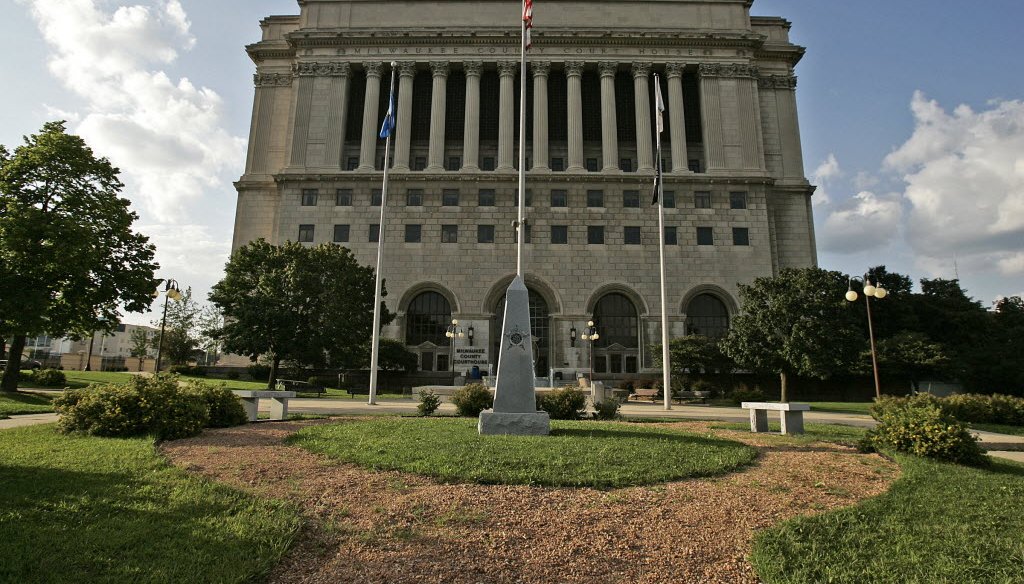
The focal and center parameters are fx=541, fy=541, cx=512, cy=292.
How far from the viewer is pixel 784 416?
15984 millimetres

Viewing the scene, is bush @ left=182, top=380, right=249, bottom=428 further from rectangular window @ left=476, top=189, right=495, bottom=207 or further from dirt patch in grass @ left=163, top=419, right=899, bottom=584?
rectangular window @ left=476, top=189, right=495, bottom=207

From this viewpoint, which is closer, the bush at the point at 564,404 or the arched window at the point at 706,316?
the bush at the point at 564,404

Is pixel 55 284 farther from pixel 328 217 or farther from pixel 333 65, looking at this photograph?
pixel 333 65

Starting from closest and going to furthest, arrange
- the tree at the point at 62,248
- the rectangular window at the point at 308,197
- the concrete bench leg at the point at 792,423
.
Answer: the concrete bench leg at the point at 792,423, the tree at the point at 62,248, the rectangular window at the point at 308,197

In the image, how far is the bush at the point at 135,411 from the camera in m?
12.4

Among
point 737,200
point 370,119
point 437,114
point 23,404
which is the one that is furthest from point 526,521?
point 370,119

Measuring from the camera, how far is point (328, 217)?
51719mm

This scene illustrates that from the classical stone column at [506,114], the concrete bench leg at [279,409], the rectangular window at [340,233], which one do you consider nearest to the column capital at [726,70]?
the classical stone column at [506,114]

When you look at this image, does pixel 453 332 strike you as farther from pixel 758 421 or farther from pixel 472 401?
pixel 758 421

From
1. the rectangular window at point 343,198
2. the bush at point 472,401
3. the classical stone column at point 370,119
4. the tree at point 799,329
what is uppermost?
the classical stone column at point 370,119

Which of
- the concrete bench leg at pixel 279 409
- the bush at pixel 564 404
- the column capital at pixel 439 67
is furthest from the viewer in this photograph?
the column capital at pixel 439 67

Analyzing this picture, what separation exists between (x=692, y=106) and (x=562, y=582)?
6003 centimetres

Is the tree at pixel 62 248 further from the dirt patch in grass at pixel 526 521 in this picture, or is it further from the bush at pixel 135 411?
the dirt patch in grass at pixel 526 521

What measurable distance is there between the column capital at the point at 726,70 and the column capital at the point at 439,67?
86.2 ft
